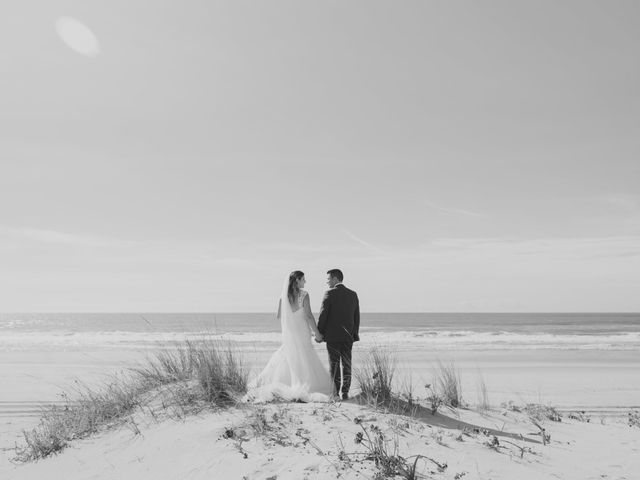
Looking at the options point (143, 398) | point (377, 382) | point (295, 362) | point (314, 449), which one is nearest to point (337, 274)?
point (295, 362)

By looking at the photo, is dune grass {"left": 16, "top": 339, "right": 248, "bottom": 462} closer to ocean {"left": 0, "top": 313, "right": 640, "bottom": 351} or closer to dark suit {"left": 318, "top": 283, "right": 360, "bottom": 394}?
ocean {"left": 0, "top": 313, "right": 640, "bottom": 351}

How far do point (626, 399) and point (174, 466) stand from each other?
1170 centimetres

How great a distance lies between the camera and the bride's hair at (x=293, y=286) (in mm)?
7801

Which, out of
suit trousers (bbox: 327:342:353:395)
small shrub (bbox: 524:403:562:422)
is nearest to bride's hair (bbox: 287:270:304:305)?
suit trousers (bbox: 327:342:353:395)

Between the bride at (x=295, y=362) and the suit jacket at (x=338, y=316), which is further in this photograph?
the suit jacket at (x=338, y=316)

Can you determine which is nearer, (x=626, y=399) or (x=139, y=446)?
(x=139, y=446)

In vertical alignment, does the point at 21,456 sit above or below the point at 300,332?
below

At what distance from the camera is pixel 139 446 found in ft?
19.2

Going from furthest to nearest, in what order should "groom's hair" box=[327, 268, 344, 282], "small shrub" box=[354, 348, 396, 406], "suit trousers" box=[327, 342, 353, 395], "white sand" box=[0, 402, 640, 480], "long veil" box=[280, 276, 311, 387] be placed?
1. "groom's hair" box=[327, 268, 344, 282]
2. "suit trousers" box=[327, 342, 353, 395]
3. "long veil" box=[280, 276, 311, 387]
4. "small shrub" box=[354, 348, 396, 406]
5. "white sand" box=[0, 402, 640, 480]

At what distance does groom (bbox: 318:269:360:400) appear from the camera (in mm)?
7781

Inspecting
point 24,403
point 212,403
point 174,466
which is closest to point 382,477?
point 174,466

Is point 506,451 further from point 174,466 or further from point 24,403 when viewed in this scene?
point 24,403

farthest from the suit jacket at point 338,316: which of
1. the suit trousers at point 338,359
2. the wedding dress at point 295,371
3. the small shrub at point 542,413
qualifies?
the small shrub at point 542,413

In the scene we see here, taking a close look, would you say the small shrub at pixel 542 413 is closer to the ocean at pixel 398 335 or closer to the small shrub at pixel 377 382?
the small shrub at pixel 377 382
